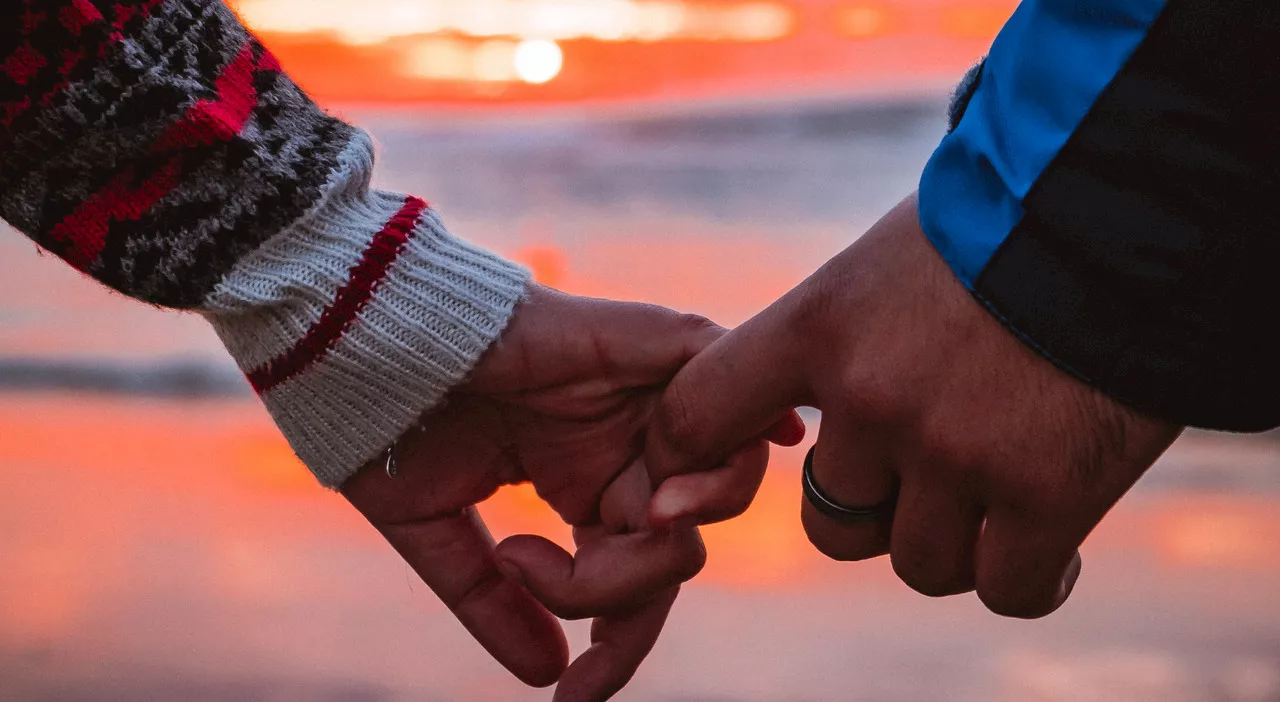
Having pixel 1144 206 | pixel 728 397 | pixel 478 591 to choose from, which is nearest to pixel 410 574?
pixel 478 591

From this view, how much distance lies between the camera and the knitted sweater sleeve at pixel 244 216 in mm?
1154

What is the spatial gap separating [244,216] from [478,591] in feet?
1.79

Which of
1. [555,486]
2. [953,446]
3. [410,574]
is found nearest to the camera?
[953,446]

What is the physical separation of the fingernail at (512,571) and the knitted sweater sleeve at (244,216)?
7.9 inches

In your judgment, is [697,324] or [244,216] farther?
[697,324]

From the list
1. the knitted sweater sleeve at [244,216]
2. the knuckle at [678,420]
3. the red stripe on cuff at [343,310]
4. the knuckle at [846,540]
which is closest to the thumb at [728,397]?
the knuckle at [678,420]

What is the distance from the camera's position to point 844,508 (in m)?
1.19

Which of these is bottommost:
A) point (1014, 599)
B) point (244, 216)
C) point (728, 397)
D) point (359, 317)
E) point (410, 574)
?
point (410, 574)

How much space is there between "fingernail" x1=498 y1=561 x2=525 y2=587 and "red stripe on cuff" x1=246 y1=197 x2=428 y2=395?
0.32 meters

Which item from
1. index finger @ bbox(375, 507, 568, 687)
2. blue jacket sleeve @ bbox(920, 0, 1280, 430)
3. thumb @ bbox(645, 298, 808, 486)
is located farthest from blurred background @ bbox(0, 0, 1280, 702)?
blue jacket sleeve @ bbox(920, 0, 1280, 430)

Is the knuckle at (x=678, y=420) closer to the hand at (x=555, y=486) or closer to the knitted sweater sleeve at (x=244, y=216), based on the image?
the hand at (x=555, y=486)

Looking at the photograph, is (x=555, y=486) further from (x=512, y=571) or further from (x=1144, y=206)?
(x=1144, y=206)

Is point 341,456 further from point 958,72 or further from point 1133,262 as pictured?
point 958,72

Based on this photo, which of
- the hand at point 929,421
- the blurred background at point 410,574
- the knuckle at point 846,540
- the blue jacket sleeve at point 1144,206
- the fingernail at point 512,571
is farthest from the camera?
the blurred background at point 410,574
